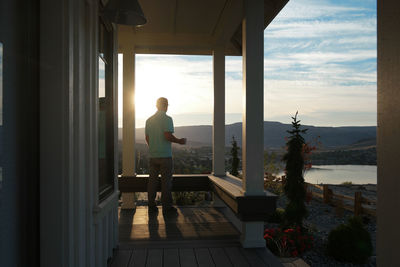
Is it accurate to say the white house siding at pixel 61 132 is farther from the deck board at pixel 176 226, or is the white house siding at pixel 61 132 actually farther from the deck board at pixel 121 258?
the deck board at pixel 176 226

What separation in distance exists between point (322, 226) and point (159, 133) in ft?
14.5

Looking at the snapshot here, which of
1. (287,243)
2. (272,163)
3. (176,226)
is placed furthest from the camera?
(272,163)

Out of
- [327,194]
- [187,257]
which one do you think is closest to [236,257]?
[187,257]

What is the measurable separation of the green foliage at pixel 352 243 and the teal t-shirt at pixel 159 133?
2786 millimetres

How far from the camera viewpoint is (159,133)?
4.57 meters

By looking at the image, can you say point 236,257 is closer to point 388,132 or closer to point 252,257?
point 252,257

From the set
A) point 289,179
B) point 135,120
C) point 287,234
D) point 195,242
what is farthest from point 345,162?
point 195,242

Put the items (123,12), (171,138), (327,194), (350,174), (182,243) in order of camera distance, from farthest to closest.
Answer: (350,174) < (327,194) < (171,138) < (182,243) < (123,12)

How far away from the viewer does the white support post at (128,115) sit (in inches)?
209

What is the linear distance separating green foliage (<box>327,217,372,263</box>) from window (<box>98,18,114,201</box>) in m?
3.49

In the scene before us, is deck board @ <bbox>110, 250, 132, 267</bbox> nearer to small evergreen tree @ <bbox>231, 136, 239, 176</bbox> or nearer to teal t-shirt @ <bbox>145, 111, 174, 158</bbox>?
teal t-shirt @ <bbox>145, 111, 174, 158</bbox>

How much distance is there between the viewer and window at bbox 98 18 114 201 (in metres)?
2.71

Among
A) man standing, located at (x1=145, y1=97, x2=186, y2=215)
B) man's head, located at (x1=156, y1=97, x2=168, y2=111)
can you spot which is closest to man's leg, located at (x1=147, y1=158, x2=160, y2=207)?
man standing, located at (x1=145, y1=97, x2=186, y2=215)

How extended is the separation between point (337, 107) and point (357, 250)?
859 cm
